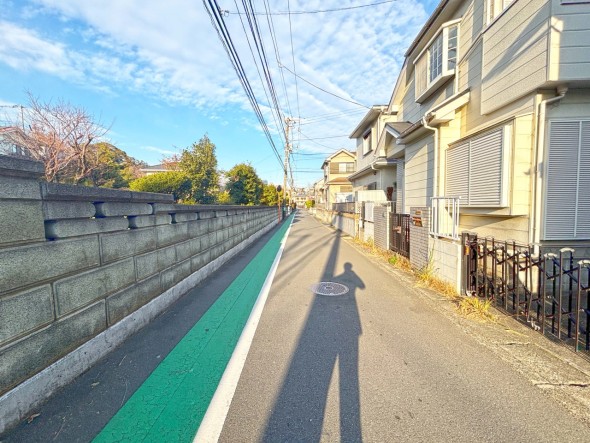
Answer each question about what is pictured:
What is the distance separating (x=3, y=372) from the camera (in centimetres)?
192

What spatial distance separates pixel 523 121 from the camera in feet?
16.1

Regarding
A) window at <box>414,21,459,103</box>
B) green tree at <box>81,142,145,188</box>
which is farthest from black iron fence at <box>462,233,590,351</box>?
green tree at <box>81,142,145,188</box>

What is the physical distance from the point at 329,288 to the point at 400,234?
12.3 ft

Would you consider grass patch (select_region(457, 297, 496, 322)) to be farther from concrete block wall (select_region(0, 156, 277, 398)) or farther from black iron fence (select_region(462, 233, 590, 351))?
concrete block wall (select_region(0, 156, 277, 398))

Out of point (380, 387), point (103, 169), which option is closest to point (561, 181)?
point (380, 387)

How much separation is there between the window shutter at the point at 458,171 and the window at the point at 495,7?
283 cm

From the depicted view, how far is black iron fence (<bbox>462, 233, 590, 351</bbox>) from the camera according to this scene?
9.98 ft

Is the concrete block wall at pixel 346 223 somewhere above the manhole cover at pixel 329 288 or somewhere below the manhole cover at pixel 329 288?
above

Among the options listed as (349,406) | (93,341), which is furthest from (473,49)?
(93,341)

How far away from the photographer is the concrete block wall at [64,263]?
2.00 m

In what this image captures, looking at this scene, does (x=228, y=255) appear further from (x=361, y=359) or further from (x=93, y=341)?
(x=361, y=359)

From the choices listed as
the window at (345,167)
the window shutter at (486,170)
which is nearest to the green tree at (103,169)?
the window shutter at (486,170)

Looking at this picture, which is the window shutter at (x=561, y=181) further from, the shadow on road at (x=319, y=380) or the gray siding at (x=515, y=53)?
the shadow on road at (x=319, y=380)

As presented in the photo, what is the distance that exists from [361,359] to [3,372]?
3094 mm
